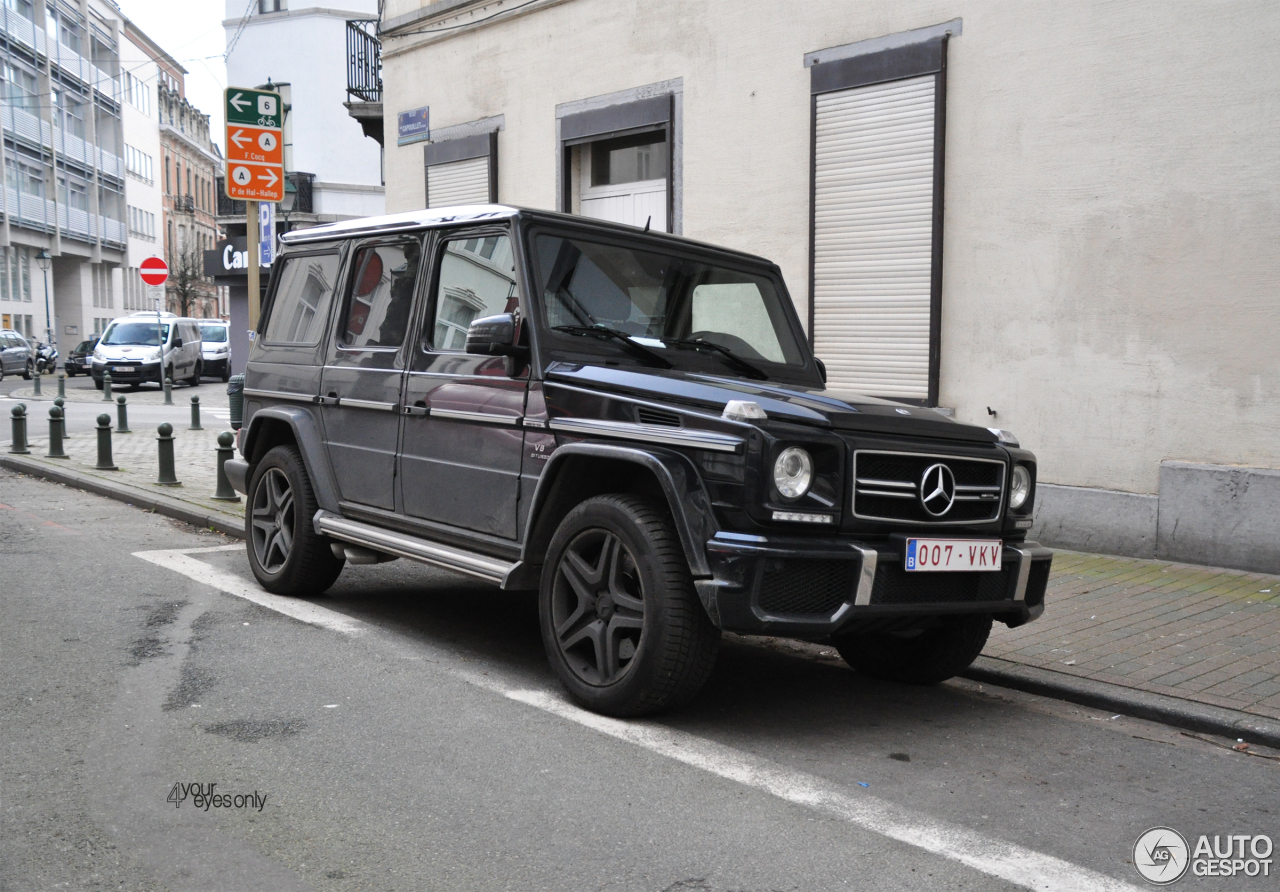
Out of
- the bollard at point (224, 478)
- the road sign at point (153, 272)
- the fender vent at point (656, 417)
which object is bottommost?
the bollard at point (224, 478)

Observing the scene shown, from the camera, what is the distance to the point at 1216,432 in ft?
27.3

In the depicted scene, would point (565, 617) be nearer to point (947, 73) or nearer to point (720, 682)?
point (720, 682)

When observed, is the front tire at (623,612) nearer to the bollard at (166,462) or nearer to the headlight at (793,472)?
the headlight at (793,472)

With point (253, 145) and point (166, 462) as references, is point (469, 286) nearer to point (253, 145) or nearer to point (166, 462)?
point (253, 145)

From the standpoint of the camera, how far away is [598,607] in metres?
4.95

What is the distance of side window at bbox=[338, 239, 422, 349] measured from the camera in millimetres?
6348

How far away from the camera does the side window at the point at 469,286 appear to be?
224 inches

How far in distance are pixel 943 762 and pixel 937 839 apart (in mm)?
822

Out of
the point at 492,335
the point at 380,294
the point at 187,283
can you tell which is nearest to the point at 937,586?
the point at 492,335

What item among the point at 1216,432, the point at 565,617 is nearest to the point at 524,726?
the point at 565,617

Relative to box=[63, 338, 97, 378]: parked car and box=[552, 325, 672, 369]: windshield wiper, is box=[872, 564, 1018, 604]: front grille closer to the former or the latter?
box=[552, 325, 672, 369]: windshield wiper

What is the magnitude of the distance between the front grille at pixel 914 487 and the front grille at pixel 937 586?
21 centimetres

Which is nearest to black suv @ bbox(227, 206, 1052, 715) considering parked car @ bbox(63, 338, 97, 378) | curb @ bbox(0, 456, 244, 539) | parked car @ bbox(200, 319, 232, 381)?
curb @ bbox(0, 456, 244, 539)

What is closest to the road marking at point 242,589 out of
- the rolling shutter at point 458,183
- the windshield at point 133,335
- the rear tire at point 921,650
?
the rear tire at point 921,650
